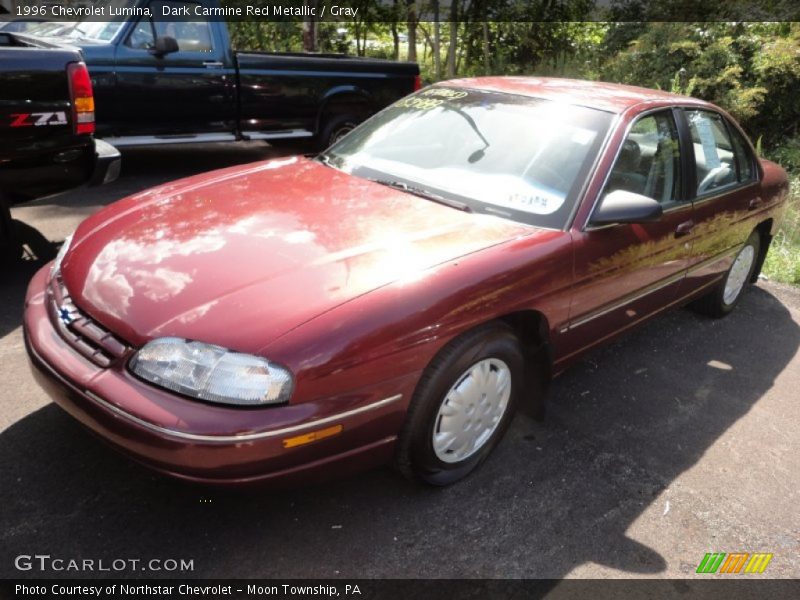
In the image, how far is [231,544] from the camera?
2361mm

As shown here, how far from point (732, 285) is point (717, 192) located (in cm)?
107

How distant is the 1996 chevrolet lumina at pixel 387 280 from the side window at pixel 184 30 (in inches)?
152

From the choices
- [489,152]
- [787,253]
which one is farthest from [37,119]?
[787,253]

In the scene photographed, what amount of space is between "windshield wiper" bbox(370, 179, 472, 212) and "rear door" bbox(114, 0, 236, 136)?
4.30 m

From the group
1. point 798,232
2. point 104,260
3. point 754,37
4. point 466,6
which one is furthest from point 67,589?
point 466,6

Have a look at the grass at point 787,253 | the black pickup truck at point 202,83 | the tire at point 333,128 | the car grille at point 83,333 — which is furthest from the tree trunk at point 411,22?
the car grille at point 83,333

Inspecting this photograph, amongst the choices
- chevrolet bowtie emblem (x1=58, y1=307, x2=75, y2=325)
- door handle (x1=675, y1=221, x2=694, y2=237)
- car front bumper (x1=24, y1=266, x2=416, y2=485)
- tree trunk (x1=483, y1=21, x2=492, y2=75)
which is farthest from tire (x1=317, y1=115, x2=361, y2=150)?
tree trunk (x1=483, y1=21, x2=492, y2=75)

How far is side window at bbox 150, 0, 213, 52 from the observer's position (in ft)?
21.9

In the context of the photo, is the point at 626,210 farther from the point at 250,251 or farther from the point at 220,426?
the point at 220,426

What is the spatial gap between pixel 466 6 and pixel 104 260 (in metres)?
12.3

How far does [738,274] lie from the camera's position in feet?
15.5

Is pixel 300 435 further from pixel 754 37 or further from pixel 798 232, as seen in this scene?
pixel 754 37

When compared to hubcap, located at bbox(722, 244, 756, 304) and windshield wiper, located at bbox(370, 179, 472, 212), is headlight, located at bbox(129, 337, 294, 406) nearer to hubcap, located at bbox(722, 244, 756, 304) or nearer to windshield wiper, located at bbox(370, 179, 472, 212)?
windshield wiper, located at bbox(370, 179, 472, 212)

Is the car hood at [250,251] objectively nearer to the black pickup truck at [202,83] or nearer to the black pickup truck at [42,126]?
the black pickup truck at [42,126]
